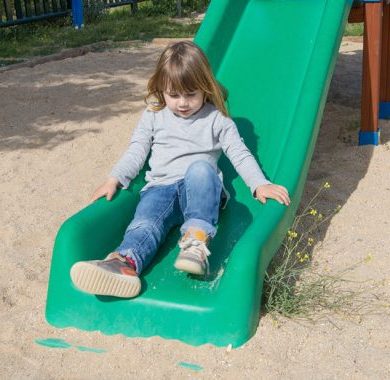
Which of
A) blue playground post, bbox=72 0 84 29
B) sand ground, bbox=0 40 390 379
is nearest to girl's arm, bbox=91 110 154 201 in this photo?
sand ground, bbox=0 40 390 379

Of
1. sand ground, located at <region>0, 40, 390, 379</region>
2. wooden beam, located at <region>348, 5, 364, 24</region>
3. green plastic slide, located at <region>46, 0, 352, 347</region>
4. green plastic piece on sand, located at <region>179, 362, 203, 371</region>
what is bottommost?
sand ground, located at <region>0, 40, 390, 379</region>

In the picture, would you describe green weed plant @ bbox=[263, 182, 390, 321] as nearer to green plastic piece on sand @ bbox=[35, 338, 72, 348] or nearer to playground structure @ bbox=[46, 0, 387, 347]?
playground structure @ bbox=[46, 0, 387, 347]

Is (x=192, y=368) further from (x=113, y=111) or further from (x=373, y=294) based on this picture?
(x=113, y=111)

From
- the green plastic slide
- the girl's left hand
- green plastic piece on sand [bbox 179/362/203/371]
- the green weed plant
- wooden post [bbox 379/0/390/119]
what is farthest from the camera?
wooden post [bbox 379/0/390/119]

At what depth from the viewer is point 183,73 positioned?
3.01 meters

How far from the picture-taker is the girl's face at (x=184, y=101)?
3064 millimetres

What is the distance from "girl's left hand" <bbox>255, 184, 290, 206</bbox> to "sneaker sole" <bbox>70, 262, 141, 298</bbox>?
67 cm

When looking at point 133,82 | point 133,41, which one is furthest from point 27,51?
point 133,82

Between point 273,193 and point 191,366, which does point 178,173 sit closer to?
point 273,193

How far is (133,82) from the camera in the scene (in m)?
6.48

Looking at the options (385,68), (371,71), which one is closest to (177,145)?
(371,71)

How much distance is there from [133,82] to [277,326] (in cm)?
419

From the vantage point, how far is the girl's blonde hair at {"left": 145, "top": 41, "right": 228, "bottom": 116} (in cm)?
301

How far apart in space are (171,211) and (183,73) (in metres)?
0.57
